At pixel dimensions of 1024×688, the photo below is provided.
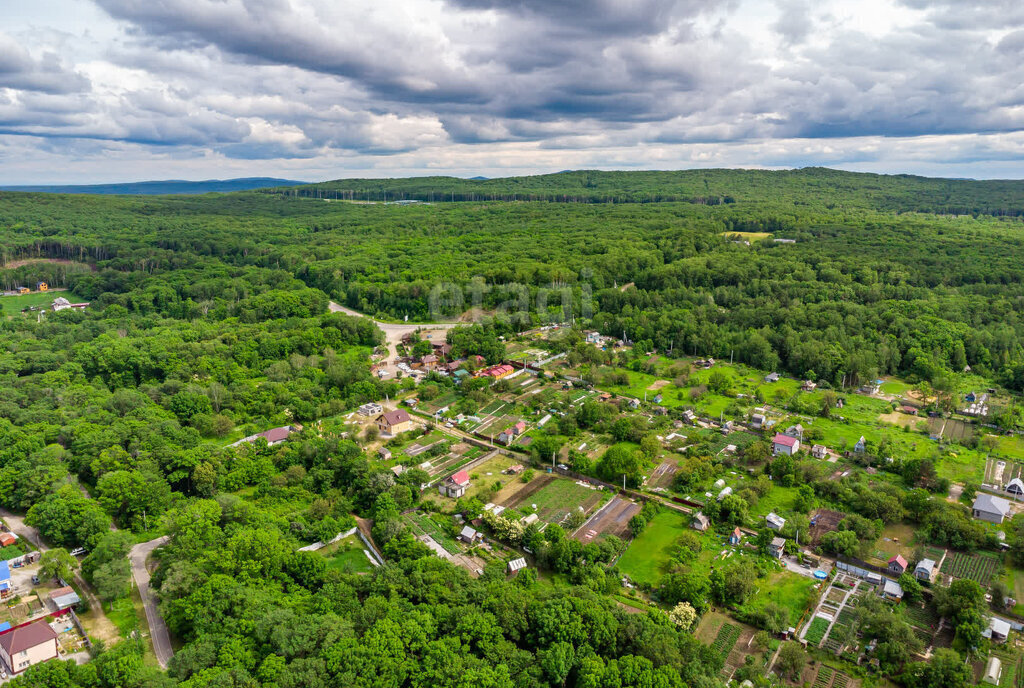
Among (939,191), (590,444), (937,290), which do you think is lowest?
(590,444)

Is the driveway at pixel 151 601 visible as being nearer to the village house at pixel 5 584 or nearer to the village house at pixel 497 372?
the village house at pixel 5 584

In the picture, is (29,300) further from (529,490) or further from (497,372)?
(529,490)

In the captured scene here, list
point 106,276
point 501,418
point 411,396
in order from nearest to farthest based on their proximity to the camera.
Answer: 1. point 501,418
2. point 411,396
3. point 106,276

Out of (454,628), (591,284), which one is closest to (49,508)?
(454,628)

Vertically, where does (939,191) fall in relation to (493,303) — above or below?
above

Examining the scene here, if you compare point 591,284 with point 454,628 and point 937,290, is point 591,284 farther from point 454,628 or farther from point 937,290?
point 454,628

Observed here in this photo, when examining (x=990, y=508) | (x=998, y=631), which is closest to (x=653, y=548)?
(x=998, y=631)

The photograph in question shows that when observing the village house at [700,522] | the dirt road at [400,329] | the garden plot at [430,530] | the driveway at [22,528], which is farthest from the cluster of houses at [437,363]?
the driveway at [22,528]

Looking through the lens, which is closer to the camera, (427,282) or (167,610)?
(167,610)
